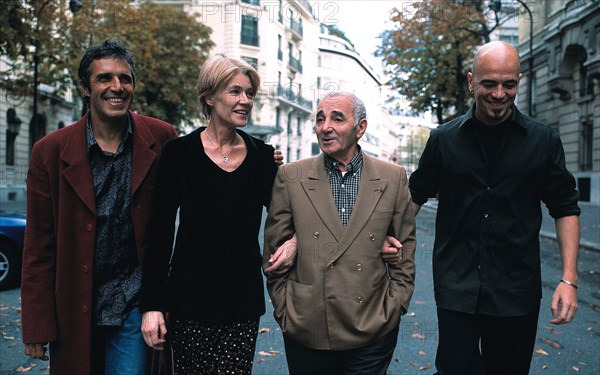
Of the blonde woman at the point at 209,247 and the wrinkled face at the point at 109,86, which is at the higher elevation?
the wrinkled face at the point at 109,86

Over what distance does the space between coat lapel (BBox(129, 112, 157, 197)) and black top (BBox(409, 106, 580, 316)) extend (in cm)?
143

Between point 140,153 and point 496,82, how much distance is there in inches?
66.3

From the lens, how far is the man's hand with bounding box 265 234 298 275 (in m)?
2.53

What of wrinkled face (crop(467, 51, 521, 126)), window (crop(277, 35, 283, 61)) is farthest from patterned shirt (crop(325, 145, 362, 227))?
window (crop(277, 35, 283, 61))

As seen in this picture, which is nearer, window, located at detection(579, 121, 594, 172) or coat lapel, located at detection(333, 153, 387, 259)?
coat lapel, located at detection(333, 153, 387, 259)

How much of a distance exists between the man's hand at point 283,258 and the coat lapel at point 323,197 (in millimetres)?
191

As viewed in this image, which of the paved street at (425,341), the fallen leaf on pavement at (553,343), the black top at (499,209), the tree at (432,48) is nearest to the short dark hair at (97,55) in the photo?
the black top at (499,209)

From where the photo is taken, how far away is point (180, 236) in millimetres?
2588

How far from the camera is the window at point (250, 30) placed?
46625 millimetres

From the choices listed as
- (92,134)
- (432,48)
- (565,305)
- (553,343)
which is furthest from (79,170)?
(432,48)

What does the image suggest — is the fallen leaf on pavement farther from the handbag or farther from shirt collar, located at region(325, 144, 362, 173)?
the handbag

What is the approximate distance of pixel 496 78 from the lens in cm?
259

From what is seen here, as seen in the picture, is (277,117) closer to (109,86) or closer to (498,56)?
(109,86)

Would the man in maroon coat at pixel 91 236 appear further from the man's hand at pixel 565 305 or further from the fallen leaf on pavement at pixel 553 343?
the fallen leaf on pavement at pixel 553 343
